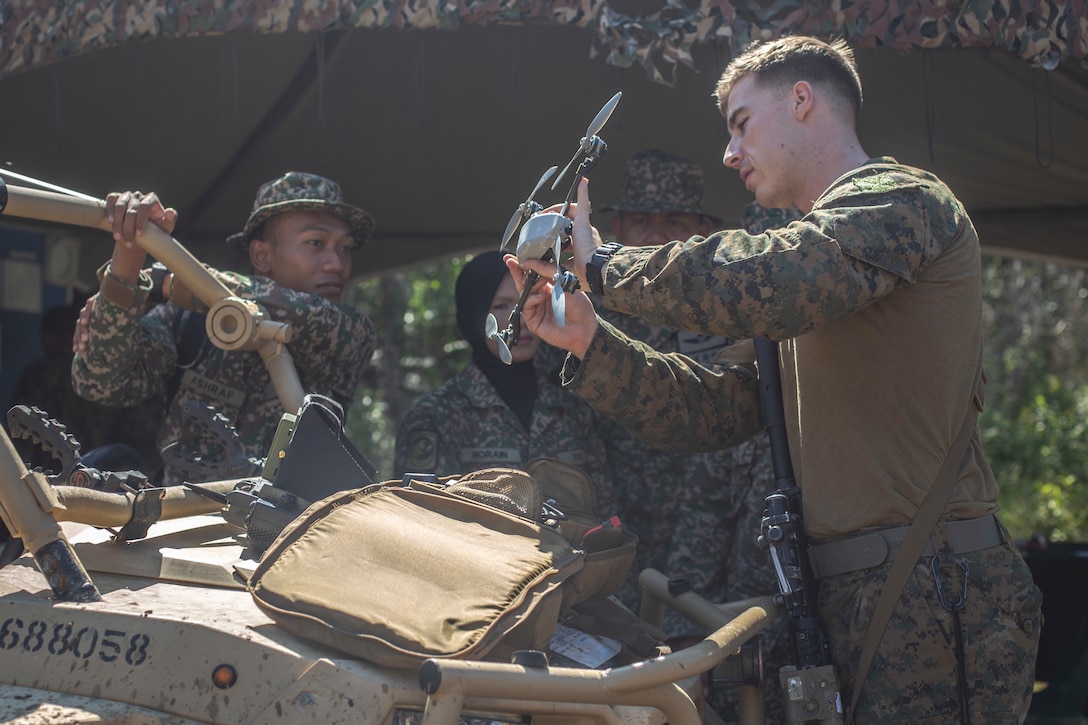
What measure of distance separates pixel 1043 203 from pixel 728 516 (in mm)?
3664

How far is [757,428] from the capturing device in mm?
3055

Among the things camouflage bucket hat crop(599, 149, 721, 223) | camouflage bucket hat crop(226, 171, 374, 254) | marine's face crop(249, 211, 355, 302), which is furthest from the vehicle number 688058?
camouflage bucket hat crop(599, 149, 721, 223)

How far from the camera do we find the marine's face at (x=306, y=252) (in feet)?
13.1

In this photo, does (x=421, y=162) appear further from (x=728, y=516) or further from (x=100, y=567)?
(x=100, y=567)

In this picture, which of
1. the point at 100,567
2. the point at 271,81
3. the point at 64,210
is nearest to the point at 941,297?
the point at 100,567

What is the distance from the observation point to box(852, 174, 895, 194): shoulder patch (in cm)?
241

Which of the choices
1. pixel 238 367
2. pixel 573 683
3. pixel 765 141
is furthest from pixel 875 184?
pixel 238 367

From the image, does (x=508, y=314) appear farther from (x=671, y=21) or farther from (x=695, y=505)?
(x=671, y=21)

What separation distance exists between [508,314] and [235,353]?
0.96 meters

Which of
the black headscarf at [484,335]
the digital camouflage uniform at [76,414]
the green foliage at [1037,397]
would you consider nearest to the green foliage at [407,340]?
the digital camouflage uniform at [76,414]

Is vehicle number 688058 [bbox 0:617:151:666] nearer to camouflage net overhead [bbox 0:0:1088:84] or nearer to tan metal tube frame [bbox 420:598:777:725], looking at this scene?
tan metal tube frame [bbox 420:598:777:725]

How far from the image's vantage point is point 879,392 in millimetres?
2514

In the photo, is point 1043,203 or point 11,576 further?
point 1043,203

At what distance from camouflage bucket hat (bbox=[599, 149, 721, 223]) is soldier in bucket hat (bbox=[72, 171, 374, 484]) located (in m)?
1.11
